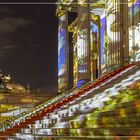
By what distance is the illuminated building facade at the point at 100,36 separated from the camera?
25.7 metres

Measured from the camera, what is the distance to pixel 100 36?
4122 cm

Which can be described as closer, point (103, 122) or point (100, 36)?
point (103, 122)

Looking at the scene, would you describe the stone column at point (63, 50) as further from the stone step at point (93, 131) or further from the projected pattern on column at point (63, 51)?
the stone step at point (93, 131)

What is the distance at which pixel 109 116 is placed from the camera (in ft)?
37.7

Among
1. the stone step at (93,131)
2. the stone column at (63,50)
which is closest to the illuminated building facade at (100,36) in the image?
the stone column at (63,50)

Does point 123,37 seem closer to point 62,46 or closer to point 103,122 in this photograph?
point 62,46

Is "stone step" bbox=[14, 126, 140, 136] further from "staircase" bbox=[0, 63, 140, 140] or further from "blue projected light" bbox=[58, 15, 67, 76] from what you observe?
"blue projected light" bbox=[58, 15, 67, 76]

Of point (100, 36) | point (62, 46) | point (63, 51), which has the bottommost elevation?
point (63, 51)

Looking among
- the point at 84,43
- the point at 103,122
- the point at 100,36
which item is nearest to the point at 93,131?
the point at 103,122

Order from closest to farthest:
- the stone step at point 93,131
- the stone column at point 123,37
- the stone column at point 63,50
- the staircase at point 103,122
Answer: the stone step at point 93,131, the staircase at point 103,122, the stone column at point 123,37, the stone column at point 63,50

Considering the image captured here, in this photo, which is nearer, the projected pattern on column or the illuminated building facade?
the illuminated building facade

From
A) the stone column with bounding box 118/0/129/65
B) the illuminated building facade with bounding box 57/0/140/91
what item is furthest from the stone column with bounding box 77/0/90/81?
the stone column with bounding box 118/0/129/65

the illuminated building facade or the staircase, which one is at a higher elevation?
the illuminated building facade

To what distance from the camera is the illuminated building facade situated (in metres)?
25.7
